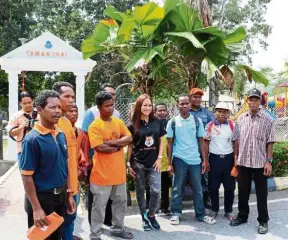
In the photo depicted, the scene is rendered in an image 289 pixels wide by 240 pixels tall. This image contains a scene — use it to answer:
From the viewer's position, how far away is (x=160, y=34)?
19.0 ft

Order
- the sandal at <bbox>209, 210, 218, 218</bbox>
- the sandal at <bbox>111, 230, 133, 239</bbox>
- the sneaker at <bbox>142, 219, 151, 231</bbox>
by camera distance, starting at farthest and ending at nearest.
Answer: the sandal at <bbox>209, 210, 218, 218</bbox>
the sneaker at <bbox>142, 219, 151, 231</bbox>
the sandal at <bbox>111, 230, 133, 239</bbox>

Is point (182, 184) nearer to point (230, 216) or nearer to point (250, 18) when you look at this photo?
point (230, 216)

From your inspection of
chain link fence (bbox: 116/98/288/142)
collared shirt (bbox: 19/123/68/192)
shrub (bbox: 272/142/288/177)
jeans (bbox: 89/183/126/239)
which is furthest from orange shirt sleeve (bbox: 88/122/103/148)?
chain link fence (bbox: 116/98/288/142)

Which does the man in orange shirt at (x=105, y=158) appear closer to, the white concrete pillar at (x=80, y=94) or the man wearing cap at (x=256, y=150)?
the man wearing cap at (x=256, y=150)

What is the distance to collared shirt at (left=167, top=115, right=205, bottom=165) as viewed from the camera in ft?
14.6

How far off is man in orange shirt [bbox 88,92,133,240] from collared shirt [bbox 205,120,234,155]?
132 centimetres

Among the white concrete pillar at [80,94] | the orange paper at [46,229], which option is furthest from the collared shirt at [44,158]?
the white concrete pillar at [80,94]

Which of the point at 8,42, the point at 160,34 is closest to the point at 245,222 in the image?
the point at 160,34

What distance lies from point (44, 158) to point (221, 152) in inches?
104

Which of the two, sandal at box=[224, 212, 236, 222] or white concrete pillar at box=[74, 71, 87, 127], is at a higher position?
white concrete pillar at box=[74, 71, 87, 127]

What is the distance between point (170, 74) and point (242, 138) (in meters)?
2.66

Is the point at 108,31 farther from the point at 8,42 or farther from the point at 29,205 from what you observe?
the point at 8,42

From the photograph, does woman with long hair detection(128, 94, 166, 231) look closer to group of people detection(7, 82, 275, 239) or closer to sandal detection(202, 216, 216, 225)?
group of people detection(7, 82, 275, 239)

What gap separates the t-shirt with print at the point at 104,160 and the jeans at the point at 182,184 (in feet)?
3.15
